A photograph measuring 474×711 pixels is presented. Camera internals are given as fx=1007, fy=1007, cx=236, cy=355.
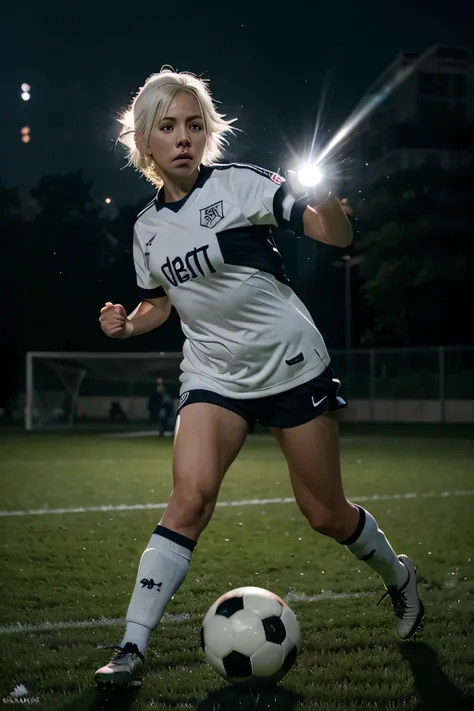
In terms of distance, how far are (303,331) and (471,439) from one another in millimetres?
15937

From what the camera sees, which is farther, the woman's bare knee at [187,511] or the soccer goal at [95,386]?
the soccer goal at [95,386]


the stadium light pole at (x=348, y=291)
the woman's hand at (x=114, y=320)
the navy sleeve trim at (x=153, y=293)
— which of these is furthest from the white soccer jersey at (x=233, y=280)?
the stadium light pole at (x=348, y=291)

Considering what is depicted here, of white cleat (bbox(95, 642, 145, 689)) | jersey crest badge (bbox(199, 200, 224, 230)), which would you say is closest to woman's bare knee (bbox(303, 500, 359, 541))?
white cleat (bbox(95, 642, 145, 689))

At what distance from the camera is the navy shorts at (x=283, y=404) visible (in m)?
3.87

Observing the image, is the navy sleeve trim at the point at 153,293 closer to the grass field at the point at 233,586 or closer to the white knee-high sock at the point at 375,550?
the white knee-high sock at the point at 375,550

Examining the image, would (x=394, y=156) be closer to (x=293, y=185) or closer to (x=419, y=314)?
(x=419, y=314)

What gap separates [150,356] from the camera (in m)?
26.7

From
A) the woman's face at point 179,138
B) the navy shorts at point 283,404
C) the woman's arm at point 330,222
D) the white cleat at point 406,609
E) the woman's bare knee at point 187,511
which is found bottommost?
the white cleat at point 406,609

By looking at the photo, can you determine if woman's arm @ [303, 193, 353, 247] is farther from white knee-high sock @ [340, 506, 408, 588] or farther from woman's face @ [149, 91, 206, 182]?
white knee-high sock @ [340, 506, 408, 588]

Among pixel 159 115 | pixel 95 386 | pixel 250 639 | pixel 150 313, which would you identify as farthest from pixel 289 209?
pixel 95 386

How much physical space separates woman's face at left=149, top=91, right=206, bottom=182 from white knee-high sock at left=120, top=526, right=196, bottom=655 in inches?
53.5

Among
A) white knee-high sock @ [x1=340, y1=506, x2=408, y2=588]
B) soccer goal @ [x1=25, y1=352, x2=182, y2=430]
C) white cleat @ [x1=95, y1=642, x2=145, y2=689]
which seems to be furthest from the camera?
soccer goal @ [x1=25, y1=352, x2=182, y2=430]

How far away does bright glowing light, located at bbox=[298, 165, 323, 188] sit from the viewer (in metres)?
3.64

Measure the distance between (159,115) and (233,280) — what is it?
2.23 ft
